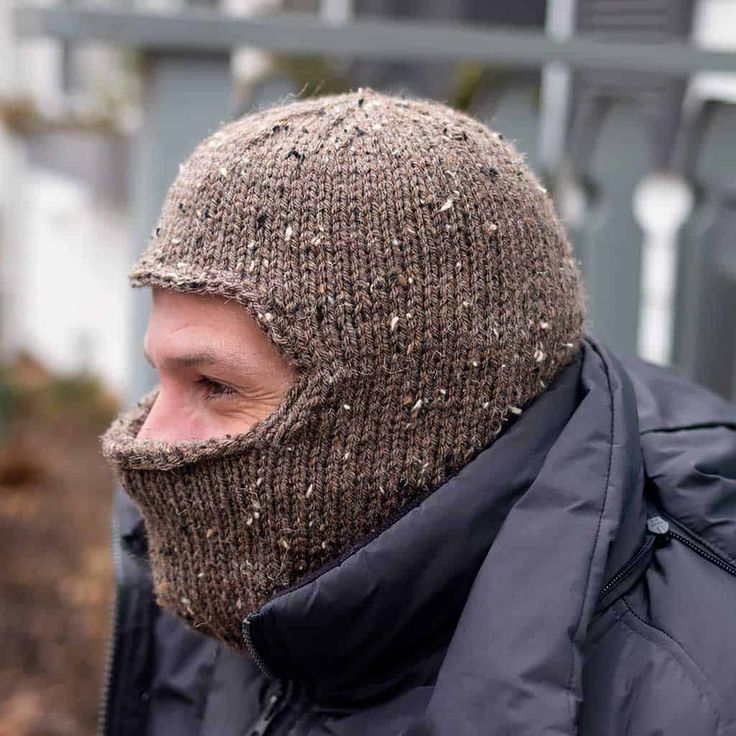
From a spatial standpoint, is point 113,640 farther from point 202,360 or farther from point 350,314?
point 350,314

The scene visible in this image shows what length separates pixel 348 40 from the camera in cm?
273

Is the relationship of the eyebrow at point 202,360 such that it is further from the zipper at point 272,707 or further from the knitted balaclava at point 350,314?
the zipper at point 272,707

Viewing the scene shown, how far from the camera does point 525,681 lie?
136 centimetres

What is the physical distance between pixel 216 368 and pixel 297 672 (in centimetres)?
45

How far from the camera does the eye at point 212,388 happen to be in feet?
5.47

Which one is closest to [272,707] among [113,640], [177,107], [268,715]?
[268,715]

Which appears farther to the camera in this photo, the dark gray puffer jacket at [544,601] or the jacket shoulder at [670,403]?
the jacket shoulder at [670,403]

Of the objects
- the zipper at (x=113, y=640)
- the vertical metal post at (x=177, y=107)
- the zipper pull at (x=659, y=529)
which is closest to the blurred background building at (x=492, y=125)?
the vertical metal post at (x=177, y=107)

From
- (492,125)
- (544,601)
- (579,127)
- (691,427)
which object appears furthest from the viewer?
(579,127)

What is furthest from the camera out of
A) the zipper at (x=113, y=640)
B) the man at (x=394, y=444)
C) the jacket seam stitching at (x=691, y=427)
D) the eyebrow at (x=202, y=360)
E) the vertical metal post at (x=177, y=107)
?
the vertical metal post at (x=177, y=107)

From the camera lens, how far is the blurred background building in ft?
9.05

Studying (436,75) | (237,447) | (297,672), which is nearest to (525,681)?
(297,672)

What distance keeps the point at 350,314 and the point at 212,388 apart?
0.26m

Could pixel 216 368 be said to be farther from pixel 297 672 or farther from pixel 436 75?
pixel 436 75
